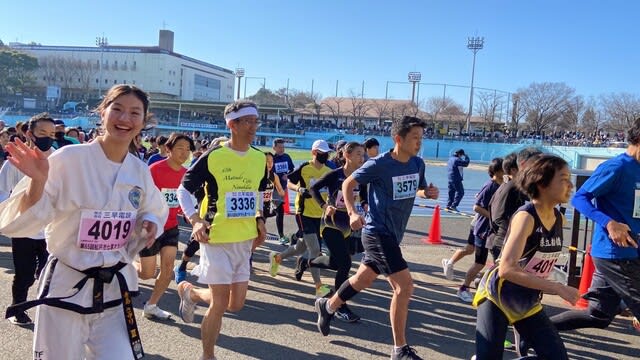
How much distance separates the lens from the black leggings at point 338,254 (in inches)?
246

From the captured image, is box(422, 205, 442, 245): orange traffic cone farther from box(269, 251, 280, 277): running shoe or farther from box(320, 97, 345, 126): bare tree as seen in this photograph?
box(320, 97, 345, 126): bare tree

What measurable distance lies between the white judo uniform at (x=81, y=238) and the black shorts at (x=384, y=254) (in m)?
2.40

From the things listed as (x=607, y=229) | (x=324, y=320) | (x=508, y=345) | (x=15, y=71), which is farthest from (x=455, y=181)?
(x=15, y=71)

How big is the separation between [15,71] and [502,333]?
115 m

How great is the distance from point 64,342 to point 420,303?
476 cm

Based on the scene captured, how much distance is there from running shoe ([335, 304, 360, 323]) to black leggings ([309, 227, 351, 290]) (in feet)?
1.30

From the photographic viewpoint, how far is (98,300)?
2783 millimetres

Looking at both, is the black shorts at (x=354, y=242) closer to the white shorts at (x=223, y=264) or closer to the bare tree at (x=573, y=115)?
the white shorts at (x=223, y=264)

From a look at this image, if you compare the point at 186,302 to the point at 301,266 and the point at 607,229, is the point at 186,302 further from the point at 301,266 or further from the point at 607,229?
the point at 607,229

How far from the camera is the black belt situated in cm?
271

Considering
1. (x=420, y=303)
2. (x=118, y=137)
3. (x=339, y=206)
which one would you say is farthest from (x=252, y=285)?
(x=118, y=137)

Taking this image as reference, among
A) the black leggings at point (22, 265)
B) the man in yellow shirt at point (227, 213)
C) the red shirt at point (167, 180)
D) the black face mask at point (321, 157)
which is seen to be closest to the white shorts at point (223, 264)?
the man in yellow shirt at point (227, 213)

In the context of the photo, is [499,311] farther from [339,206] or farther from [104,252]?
[339,206]

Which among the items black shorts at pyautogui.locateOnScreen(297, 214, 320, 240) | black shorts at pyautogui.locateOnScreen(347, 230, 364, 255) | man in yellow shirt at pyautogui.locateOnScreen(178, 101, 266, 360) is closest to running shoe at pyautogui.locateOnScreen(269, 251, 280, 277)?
black shorts at pyautogui.locateOnScreen(297, 214, 320, 240)
